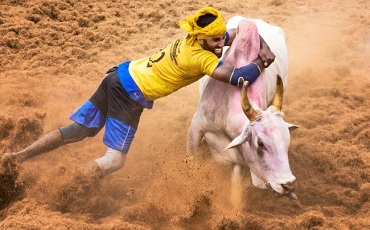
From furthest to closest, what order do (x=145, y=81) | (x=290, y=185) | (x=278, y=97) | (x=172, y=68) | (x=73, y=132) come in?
(x=73, y=132)
(x=145, y=81)
(x=172, y=68)
(x=278, y=97)
(x=290, y=185)

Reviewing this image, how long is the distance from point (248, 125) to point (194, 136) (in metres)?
0.83

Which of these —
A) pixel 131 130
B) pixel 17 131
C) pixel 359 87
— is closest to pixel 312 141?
pixel 359 87

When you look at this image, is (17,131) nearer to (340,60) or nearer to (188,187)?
(188,187)

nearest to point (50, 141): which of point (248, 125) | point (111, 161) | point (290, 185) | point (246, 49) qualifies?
point (111, 161)

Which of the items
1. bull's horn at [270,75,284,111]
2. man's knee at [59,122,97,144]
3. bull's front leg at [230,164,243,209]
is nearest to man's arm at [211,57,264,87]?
bull's horn at [270,75,284,111]

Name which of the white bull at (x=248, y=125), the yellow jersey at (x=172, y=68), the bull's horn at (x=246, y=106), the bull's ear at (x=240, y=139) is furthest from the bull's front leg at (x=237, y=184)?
the yellow jersey at (x=172, y=68)

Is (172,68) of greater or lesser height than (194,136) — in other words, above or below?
above

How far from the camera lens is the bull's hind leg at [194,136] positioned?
450cm

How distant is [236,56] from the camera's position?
4.34 meters

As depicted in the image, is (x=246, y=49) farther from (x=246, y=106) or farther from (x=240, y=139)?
(x=240, y=139)

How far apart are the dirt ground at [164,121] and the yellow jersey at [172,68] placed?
0.73 m

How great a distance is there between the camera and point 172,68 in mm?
4195

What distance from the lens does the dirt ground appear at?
13.5 feet

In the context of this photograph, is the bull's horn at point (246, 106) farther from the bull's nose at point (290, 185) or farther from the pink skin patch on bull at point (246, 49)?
the bull's nose at point (290, 185)
